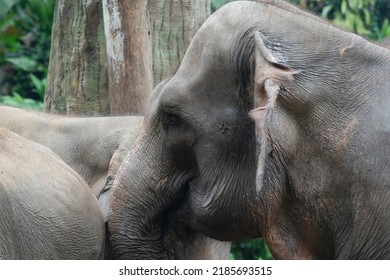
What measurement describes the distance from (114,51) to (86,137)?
490mm

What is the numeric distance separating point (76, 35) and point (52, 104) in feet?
1.27

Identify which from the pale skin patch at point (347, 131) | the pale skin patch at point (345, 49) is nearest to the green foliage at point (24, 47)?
the pale skin patch at point (345, 49)

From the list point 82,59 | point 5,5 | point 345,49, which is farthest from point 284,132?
point 5,5

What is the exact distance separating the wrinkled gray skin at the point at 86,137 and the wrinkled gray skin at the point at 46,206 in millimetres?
450

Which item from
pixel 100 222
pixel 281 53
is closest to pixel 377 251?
pixel 281 53

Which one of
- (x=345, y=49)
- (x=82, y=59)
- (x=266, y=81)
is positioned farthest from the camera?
(x=82, y=59)

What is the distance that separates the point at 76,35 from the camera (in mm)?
5430

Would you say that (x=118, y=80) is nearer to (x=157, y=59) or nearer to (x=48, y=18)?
(x=157, y=59)

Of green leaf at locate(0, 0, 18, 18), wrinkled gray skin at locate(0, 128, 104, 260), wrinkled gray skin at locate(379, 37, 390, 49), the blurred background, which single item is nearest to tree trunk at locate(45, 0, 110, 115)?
wrinkled gray skin at locate(0, 128, 104, 260)

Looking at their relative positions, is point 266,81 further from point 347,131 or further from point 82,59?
point 82,59

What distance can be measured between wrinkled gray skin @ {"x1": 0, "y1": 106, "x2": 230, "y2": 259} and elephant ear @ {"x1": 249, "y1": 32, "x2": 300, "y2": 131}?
131 centimetres

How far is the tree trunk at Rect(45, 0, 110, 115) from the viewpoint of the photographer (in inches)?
213

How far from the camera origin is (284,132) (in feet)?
10.9

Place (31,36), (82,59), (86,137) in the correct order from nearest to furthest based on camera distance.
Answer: (86,137), (82,59), (31,36)
